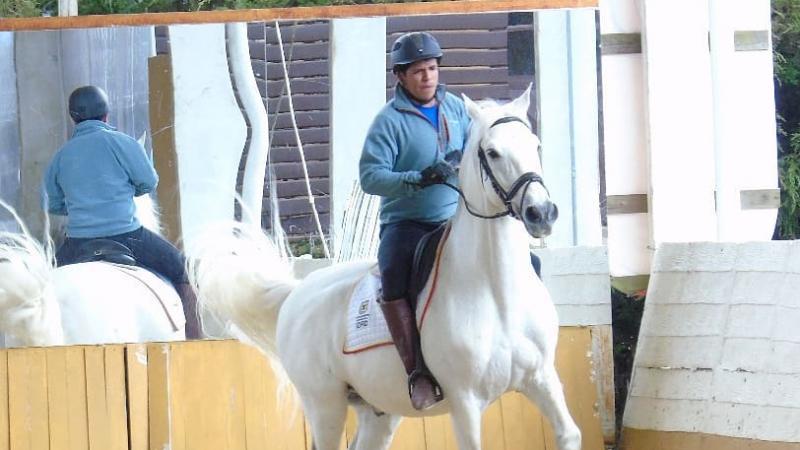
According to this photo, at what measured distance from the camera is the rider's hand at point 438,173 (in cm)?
639

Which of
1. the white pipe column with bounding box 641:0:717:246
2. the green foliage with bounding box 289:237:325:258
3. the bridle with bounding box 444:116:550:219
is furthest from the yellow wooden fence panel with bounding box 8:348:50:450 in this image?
the white pipe column with bounding box 641:0:717:246

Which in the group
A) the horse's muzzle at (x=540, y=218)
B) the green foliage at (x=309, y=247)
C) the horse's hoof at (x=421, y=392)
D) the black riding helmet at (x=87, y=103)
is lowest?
the horse's hoof at (x=421, y=392)

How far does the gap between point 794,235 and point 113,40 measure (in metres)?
5.92

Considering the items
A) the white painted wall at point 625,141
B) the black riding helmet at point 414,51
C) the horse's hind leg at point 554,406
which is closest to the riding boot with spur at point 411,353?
the horse's hind leg at point 554,406

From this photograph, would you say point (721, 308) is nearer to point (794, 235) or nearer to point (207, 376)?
point (207, 376)

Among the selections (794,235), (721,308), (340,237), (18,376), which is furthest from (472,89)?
(794,235)

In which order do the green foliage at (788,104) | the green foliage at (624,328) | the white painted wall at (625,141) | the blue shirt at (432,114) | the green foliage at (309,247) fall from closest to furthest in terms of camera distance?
the blue shirt at (432,114)
the green foliage at (309,247)
the white painted wall at (625,141)
the green foliage at (624,328)
the green foliage at (788,104)

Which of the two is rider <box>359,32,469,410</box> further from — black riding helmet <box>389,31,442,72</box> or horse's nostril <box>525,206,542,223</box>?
horse's nostril <box>525,206,542,223</box>

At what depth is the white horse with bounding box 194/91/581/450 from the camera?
6055 millimetres

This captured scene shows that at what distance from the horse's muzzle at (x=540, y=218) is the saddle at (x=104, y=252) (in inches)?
123

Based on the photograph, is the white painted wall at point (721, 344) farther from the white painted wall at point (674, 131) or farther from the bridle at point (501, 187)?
Result: the bridle at point (501, 187)

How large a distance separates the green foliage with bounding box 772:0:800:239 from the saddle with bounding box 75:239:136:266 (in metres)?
5.42

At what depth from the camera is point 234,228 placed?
8.24 m

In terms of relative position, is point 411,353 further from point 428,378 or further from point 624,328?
point 624,328
